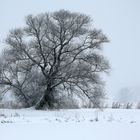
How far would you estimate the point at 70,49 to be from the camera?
31.3 meters

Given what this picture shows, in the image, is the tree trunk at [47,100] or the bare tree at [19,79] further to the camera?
the bare tree at [19,79]

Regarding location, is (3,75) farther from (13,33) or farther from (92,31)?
(92,31)

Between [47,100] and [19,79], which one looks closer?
[47,100]

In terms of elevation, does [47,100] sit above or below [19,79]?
below

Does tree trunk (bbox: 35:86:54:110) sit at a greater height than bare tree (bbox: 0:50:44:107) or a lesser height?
lesser

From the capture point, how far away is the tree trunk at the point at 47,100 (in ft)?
101

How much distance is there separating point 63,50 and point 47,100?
5.00 metres

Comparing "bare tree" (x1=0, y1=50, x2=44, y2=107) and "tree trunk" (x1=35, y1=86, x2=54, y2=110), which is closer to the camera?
"tree trunk" (x1=35, y1=86, x2=54, y2=110)

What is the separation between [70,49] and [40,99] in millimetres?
5434

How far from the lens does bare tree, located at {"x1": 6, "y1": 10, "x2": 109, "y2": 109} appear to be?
30.8 metres

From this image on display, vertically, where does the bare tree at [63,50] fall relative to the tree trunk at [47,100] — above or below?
above

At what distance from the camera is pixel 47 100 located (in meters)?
31.8

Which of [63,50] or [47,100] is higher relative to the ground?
[63,50]

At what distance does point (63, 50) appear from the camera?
103 feet
